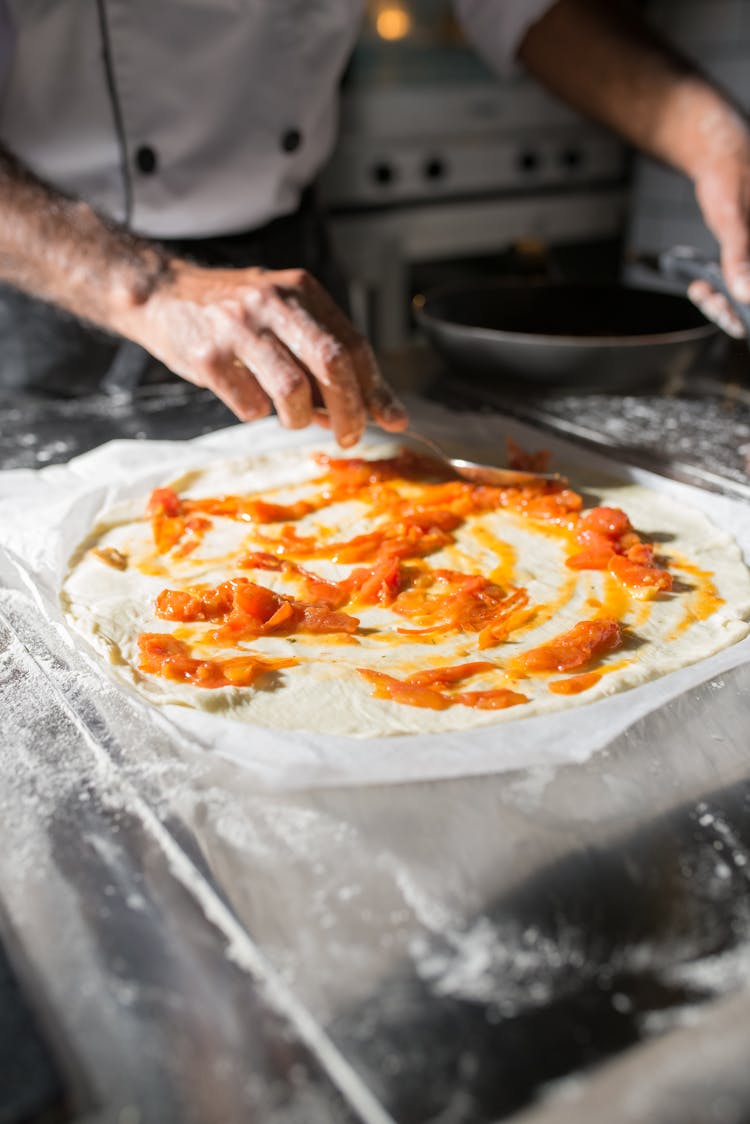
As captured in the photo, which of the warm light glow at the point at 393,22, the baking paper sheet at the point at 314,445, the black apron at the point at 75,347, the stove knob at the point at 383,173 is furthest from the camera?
the stove knob at the point at 383,173

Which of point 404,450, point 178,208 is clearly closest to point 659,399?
point 404,450

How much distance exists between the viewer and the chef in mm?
1259

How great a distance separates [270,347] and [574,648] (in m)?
0.51

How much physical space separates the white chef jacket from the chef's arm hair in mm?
260

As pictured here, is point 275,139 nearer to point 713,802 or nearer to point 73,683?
point 73,683

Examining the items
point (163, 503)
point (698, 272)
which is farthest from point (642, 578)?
point (698, 272)

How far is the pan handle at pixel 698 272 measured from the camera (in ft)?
4.69

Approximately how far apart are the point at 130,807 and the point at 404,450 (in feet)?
2.52

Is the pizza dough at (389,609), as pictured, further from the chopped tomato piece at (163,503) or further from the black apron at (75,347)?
the black apron at (75,347)

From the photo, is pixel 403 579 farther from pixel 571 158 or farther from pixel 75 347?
pixel 571 158

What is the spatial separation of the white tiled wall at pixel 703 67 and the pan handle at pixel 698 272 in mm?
1789

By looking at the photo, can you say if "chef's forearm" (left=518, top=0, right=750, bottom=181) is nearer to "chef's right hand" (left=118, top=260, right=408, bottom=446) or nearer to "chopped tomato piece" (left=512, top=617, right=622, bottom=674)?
"chef's right hand" (left=118, top=260, right=408, bottom=446)

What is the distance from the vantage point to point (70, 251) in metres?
1.27

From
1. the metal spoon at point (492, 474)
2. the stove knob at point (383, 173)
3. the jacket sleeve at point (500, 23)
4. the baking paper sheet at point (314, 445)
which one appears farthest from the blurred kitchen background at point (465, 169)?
the metal spoon at point (492, 474)
